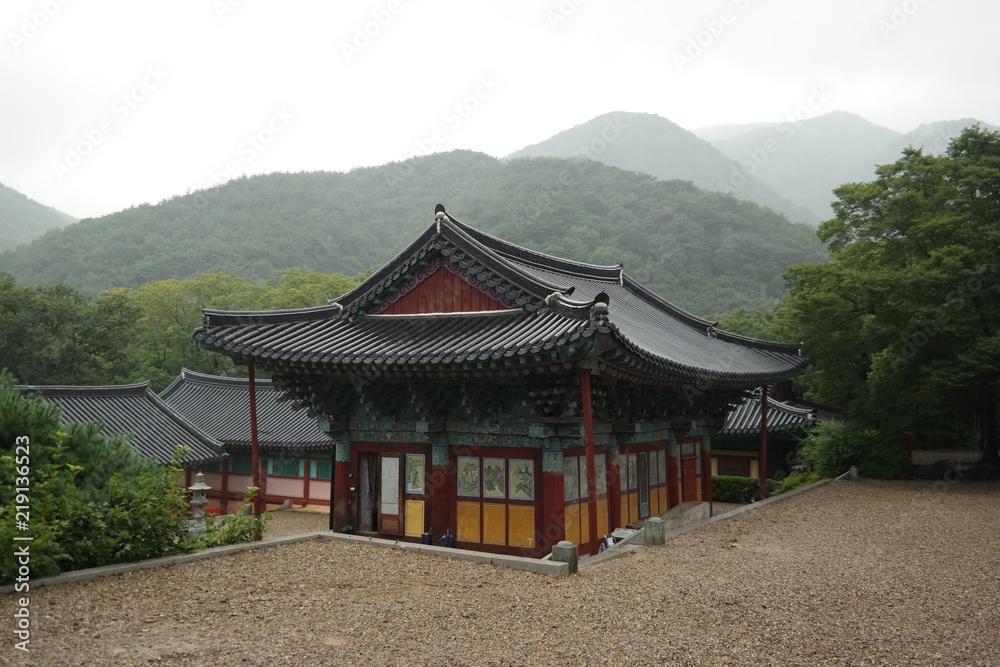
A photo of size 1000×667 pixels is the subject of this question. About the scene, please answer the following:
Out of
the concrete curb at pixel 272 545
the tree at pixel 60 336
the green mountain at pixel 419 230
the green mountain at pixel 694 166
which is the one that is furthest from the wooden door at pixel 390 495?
the green mountain at pixel 694 166

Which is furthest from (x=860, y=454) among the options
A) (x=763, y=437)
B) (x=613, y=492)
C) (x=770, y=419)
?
(x=613, y=492)

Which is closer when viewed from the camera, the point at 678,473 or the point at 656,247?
the point at 678,473

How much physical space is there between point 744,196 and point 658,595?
175 metres

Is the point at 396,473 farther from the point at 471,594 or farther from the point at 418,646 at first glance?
the point at 418,646

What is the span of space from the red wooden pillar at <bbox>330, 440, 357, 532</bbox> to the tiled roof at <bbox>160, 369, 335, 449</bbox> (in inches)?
379

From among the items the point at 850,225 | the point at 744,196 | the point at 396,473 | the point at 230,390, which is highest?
the point at 744,196

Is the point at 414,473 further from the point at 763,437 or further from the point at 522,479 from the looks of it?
the point at 763,437

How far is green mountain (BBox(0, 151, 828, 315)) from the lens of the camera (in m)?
81.6

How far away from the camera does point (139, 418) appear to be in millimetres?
27125

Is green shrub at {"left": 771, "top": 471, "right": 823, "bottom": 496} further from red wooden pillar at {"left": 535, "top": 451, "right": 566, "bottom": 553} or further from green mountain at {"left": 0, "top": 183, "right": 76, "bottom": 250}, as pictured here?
green mountain at {"left": 0, "top": 183, "right": 76, "bottom": 250}

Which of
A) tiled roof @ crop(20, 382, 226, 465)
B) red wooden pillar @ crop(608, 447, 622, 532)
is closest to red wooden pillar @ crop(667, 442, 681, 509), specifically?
red wooden pillar @ crop(608, 447, 622, 532)

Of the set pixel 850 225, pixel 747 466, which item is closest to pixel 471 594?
pixel 747 466

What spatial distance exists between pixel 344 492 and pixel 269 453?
1512 cm

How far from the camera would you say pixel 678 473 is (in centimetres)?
1917
